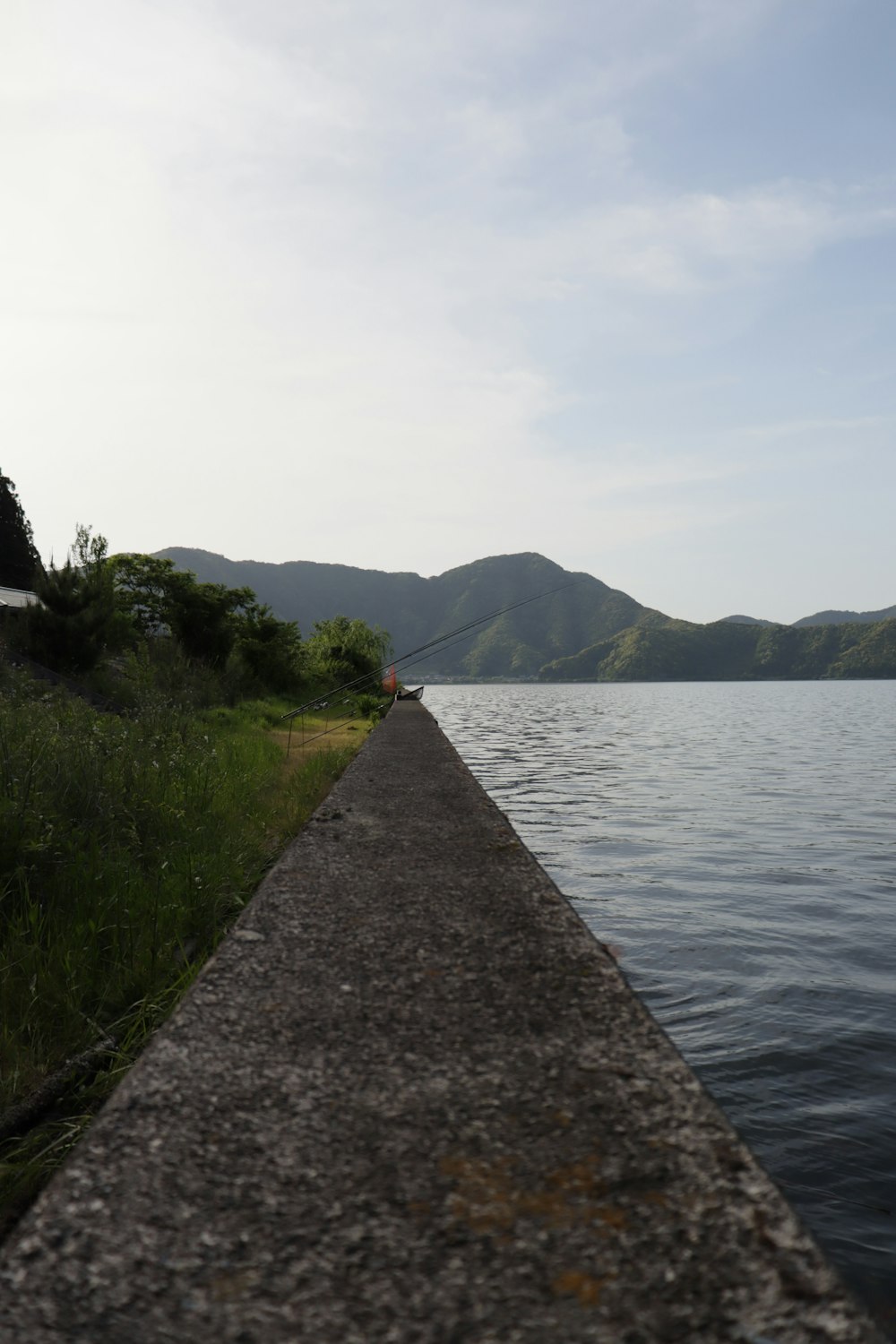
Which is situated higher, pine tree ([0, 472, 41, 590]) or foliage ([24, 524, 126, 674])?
pine tree ([0, 472, 41, 590])

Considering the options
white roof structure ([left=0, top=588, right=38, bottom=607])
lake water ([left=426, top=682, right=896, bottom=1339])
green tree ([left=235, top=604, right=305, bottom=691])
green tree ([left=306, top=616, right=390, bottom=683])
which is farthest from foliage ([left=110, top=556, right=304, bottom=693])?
lake water ([left=426, top=682, right=896, bottom=1339])

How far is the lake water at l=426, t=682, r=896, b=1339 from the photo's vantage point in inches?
128

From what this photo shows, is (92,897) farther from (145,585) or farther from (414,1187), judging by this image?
(145,585)

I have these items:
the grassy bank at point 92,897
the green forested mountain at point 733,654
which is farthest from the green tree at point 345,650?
the green forested mountain at point 733,654

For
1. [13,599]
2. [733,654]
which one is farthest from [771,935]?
[733,654]

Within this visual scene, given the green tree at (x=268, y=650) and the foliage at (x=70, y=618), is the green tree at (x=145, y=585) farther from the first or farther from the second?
the foliage at (x=70, y=618)

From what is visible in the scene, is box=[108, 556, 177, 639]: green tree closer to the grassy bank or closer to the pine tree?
the pine tree

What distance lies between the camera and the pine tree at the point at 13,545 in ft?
132

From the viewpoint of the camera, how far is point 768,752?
21.8 meters

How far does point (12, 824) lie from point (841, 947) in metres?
5.42

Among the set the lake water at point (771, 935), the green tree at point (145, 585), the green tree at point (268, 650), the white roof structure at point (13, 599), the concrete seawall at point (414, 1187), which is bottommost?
the lake water at point (771, 935)

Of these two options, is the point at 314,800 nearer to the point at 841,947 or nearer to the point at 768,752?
the point at 841,947

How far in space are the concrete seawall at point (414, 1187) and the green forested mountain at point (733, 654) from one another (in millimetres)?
177790

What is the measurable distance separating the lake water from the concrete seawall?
4.60 ft
